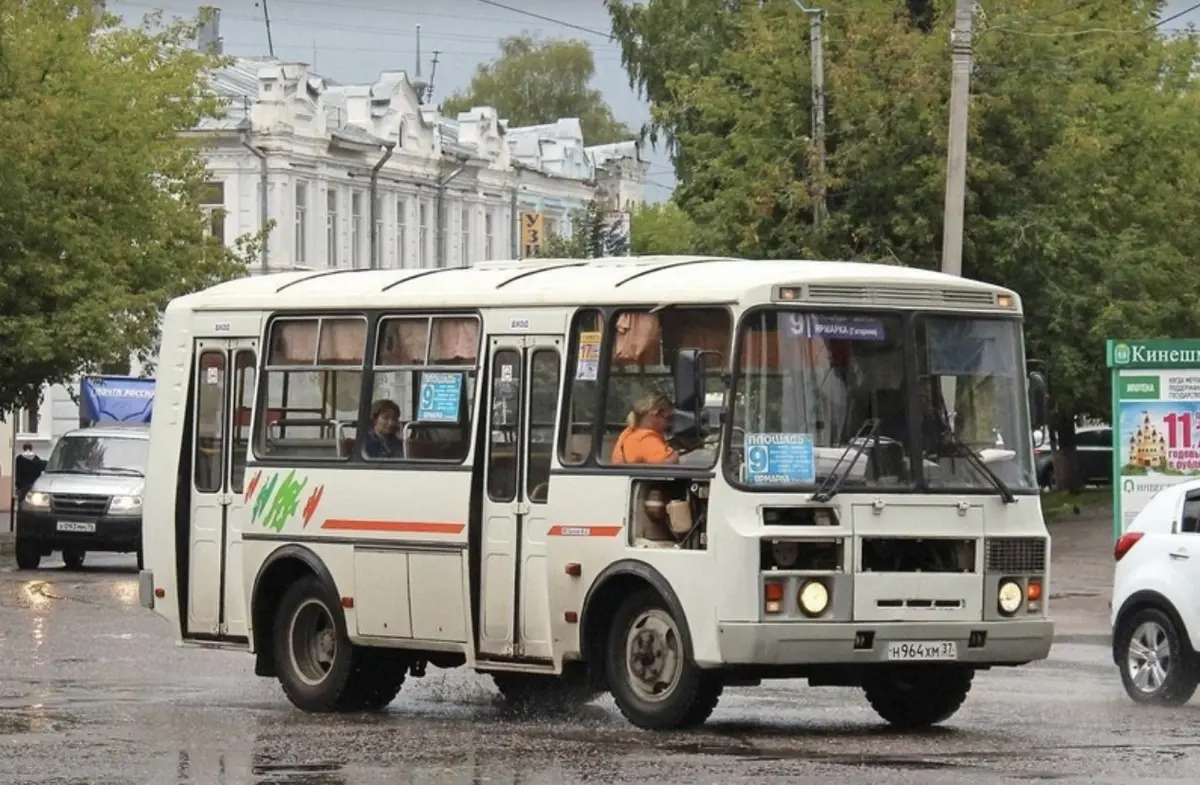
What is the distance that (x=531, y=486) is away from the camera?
15273mm

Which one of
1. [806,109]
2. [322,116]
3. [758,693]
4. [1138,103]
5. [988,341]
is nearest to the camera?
[988,341]

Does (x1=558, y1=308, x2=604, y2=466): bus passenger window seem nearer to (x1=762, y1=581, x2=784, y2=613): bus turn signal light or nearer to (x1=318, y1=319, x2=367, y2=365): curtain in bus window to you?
(x1=762, y1=581, x2=784, y2=613): bus turn signal light

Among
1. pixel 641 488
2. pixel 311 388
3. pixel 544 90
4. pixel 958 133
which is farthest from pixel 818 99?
pixel 544 90

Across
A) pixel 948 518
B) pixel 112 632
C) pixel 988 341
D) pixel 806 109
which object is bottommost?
pixel 112 632

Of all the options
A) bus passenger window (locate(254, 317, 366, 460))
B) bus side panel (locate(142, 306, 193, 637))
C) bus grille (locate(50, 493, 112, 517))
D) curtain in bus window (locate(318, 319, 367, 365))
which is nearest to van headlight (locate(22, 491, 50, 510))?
bus grille (locate(50, 493, 112, 517))

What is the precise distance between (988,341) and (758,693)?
12.2 feet

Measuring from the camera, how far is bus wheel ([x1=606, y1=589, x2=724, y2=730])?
14289 mm

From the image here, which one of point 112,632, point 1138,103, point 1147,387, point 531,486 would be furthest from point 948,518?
point 1138,103

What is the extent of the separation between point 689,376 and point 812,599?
1.28 metres

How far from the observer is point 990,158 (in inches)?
1630

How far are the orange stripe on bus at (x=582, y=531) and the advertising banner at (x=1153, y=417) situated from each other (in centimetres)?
1289

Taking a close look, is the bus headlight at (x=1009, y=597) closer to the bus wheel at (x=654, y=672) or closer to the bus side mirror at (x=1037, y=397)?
the bus side mirror at (x=1037, y=397)

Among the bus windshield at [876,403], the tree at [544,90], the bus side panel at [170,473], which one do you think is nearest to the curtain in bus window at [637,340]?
the bus windshield at [876,403]

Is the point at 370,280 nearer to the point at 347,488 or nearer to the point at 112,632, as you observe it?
the point at 347,488
